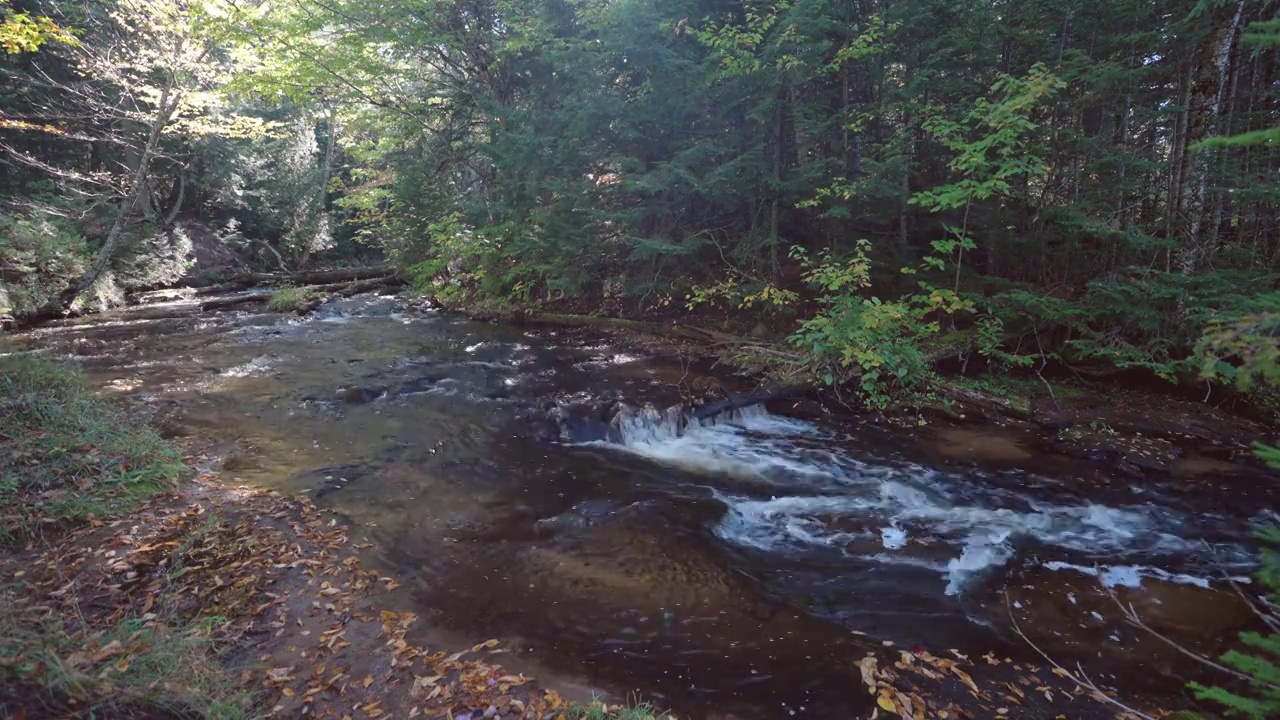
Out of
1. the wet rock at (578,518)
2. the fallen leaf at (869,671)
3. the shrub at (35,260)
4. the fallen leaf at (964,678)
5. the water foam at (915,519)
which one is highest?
the shrub at (35,260)

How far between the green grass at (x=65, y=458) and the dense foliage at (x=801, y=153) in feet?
19.3

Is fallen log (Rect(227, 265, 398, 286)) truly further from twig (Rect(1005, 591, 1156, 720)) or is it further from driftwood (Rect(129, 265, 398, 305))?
twig (Rect(1005, 591, 1156, 720))

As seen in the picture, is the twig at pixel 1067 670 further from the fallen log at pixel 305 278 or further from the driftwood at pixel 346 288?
the fallen log at pixel 305 278

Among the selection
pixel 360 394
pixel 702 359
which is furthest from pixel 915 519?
pixel 360 394

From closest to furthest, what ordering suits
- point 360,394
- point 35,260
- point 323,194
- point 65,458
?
point 65,458 → point 360,394 → point 35,260 → point 323,194

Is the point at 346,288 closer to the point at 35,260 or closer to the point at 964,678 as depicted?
the point at 35,260

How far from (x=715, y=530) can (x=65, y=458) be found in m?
6.62

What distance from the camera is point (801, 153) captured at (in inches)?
452

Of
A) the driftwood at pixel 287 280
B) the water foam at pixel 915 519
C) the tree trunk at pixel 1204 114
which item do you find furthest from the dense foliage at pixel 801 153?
the water foam at pixel 915 519

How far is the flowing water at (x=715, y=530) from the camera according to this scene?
4316 millimetres

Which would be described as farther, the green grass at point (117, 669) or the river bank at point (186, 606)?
the river bank at point (186, 606)

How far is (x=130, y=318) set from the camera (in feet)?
52.1

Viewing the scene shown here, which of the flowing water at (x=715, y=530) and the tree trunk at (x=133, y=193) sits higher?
the tree trunk at (x=133, y=193)

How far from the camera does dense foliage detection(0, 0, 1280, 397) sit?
7.71 metres
